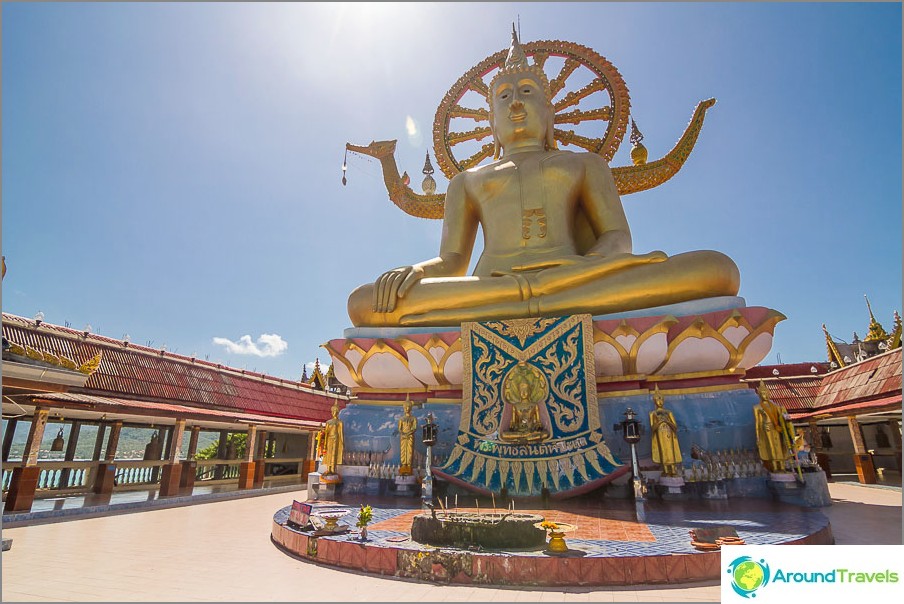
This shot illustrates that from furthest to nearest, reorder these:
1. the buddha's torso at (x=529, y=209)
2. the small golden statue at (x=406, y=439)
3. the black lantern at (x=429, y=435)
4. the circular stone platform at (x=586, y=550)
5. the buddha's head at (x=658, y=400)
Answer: the buddha's torso at (x=529, y=209) → the small golden statue at (x=406, y=439) → the black lantern at (x=429, y=435) → the buddha's head at (x=658, y=400) → the circular stone platform at (x=586, y=550)

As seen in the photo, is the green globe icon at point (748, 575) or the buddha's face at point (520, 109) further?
the buddha's face at point (520, 109)

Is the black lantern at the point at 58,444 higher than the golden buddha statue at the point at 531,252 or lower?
lower

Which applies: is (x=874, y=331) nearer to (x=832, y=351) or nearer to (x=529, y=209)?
(x=832, y=351)

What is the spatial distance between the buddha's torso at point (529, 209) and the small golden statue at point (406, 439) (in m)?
2.79

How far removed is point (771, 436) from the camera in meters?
5.69

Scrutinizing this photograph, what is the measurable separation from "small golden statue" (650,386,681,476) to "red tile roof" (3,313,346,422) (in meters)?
9.17

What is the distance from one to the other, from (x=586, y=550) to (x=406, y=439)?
3657 millimetres

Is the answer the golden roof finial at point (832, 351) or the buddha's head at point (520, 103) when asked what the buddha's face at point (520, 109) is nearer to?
the buddha's head at point (520, 103)

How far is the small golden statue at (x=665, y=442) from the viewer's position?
562 centimetres

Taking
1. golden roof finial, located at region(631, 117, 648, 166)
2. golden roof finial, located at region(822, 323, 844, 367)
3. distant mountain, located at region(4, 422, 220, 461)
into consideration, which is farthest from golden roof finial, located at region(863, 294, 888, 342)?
distant mountain, located at region(4, 422, 220, 461)

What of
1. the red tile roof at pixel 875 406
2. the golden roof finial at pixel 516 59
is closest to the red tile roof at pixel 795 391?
the red tile roof at pixel 875 406

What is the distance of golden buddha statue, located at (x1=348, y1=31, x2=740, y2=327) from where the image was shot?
6980 mm

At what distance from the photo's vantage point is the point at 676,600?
9.04ft

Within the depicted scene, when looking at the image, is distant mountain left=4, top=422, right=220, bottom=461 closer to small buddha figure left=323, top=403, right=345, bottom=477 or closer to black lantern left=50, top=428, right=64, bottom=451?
black lantern left=50, top=428, right=64, bottom=451
